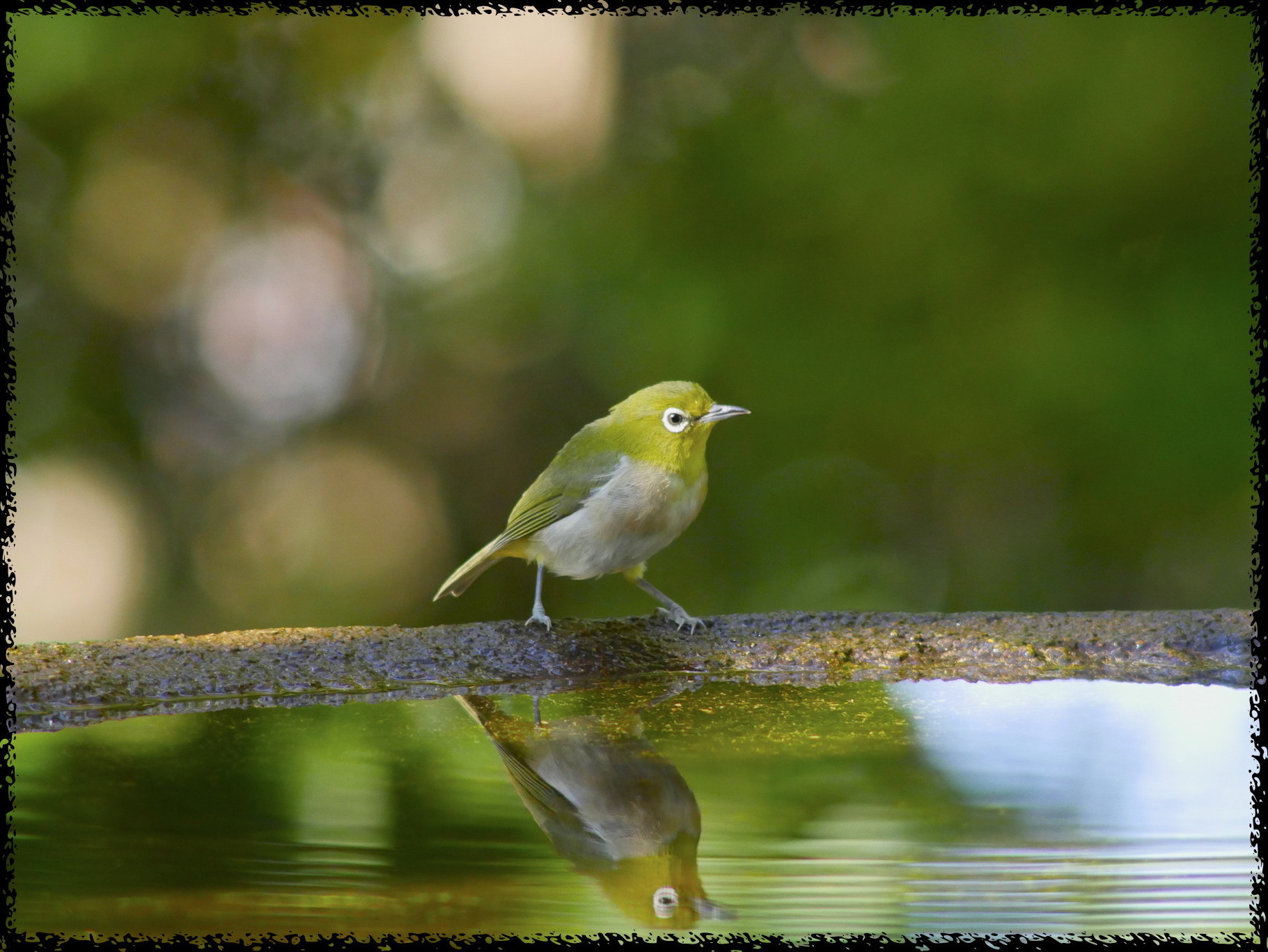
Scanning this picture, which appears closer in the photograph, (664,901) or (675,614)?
(664,901)

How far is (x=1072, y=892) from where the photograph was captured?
1382mm

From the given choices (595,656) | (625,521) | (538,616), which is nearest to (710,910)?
(595,656)

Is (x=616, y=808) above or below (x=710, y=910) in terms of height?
above

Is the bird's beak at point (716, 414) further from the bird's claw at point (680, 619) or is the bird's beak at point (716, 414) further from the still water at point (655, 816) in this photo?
the still water at point (655, 816)

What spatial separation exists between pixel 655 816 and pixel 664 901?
14.4 inches

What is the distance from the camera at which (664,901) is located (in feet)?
4.58

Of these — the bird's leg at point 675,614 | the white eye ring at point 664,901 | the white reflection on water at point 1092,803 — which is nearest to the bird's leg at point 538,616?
the bird's leg at point 675,614

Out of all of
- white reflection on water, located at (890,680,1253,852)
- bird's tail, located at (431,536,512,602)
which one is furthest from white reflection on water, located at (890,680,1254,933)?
bird's tail, located at (431,536,512,602)

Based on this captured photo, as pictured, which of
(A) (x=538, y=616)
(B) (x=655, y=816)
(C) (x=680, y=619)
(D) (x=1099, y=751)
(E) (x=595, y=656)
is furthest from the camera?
(C) (x=680, y=619)

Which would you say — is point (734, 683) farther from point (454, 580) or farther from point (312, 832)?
point (312, 832)

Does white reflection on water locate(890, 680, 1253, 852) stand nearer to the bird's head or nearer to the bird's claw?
the bird's claw

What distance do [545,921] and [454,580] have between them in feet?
7.64

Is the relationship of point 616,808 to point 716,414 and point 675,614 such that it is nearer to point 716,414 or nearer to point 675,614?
point 675,614

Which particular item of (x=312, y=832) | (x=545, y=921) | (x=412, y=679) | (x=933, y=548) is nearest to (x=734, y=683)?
(x=412, y=679)
